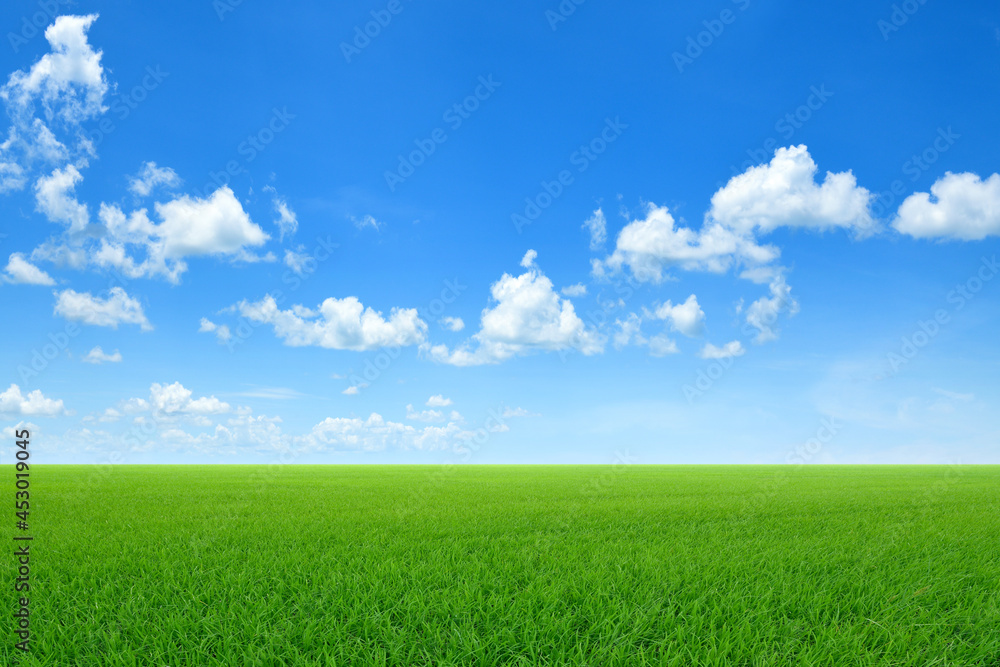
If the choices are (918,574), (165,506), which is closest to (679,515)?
(918,574)

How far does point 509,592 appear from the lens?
5348 mm

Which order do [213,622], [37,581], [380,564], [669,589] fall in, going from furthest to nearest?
[380,564] → [37,581] → [669,589] → [213,622]

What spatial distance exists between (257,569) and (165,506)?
25.5 feet

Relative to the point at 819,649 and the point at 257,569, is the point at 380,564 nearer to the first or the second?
the point at 257,569

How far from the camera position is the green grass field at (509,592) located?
4230mm

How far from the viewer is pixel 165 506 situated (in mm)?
12078

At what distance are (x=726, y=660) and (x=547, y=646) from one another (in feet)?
4.29

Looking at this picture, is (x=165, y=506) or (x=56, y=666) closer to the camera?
(x=56, y=666)

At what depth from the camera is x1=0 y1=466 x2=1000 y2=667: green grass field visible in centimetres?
423

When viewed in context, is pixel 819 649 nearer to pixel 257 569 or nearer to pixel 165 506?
pixel 257 569

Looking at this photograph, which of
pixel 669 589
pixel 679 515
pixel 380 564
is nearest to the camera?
pixel 669 589

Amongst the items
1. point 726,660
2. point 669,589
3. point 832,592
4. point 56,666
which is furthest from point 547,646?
point 56,666

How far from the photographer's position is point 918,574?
623cm

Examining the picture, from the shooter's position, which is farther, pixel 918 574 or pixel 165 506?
pixel 165 506
